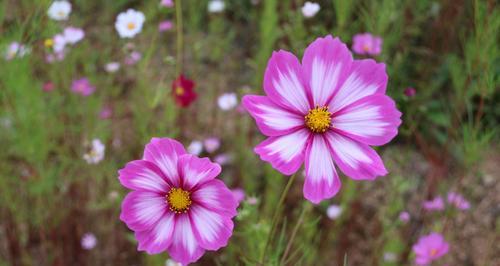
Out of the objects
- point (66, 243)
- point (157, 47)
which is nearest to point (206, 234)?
point (66, 243)

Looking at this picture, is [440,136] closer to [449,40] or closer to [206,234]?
[449,40]

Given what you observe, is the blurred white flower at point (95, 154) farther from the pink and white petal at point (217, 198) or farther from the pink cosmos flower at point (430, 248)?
the pink cosmos flower at point (430, 248)

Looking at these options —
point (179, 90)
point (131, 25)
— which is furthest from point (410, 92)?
point (131, 25)

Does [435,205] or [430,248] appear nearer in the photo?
[430,248]

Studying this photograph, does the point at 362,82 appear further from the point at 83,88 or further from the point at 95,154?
the point at 83,88

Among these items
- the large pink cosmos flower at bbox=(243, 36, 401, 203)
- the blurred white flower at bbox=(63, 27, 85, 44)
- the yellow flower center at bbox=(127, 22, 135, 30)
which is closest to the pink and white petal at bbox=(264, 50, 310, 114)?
the large pink cosmos flower at bbox=(243, 36, 401, 203)

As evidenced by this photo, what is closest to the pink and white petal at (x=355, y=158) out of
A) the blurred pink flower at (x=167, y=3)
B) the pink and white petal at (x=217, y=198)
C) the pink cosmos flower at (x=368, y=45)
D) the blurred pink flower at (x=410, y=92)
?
the pink and white petal at (x=217, y=198)
